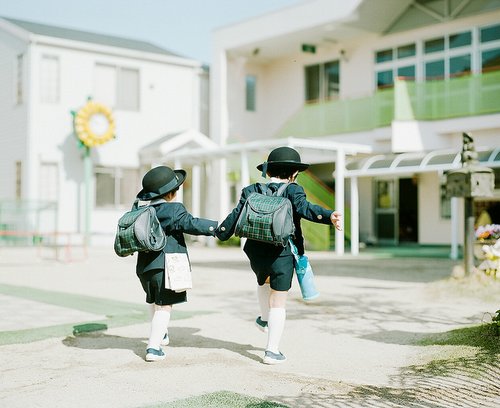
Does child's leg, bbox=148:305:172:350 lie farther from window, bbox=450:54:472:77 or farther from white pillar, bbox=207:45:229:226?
white pillar, bbox=207:45:229:226

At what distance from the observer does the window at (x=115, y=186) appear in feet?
80.5

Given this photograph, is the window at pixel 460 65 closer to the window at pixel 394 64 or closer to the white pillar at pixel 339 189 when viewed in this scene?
the window at pixel 394 64

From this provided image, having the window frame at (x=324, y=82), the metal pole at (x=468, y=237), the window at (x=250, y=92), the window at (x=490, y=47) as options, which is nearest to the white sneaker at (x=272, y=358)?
the metal pole at (x=468, y=237)

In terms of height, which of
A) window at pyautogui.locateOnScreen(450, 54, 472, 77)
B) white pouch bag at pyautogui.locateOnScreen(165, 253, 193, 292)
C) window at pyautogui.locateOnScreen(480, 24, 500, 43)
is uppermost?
window at pyautogui.locateOnScreen(480, 24, 500, 43)

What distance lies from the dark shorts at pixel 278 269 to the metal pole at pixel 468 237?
6.20m

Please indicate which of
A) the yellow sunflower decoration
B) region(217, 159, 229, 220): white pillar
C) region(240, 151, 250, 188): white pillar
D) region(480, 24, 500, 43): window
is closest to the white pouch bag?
region(240, 151, 250, 188): white pillar

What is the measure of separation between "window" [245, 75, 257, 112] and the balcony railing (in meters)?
4.28

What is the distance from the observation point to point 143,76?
2567 cm

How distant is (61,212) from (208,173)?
572cm

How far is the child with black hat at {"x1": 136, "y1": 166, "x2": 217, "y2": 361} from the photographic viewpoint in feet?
18.3

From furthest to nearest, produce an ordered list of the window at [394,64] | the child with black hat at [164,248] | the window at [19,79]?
the window at [19,79], the window at [394,64], the child with black hat at [164,248]

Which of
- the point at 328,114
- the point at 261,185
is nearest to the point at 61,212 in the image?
the point at 328,114

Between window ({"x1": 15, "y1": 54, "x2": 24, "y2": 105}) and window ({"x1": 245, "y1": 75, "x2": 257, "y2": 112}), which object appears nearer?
window ({"x1": 15, "y1": 54, "x2": 24, "y2": 105})

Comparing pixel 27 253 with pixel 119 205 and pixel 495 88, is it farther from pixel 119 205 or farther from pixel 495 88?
pixel 495 88
